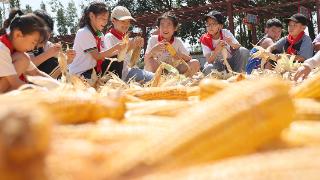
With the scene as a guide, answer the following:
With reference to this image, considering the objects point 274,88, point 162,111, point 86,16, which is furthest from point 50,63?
point 274,88

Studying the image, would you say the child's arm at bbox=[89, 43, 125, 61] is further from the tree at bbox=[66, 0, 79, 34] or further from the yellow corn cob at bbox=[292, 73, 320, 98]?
the tree at bbox=[66, 0, 79, 34]

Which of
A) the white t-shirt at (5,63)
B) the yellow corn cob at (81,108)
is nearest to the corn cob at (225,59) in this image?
the white t-shirt at (5,63)

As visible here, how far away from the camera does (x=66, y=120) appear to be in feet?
4.20

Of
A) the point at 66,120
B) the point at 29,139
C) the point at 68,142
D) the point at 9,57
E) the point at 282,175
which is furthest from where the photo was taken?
the point at 9,57

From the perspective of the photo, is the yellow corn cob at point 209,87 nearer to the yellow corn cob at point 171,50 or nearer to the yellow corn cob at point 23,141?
the yellow corn cob at point 23,141

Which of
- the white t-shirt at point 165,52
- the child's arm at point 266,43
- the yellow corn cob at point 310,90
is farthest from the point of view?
the child's arm at point 266,43

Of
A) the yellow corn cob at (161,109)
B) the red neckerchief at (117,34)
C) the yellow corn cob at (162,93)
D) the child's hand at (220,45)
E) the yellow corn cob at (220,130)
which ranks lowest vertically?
the child's hand at (220,45)

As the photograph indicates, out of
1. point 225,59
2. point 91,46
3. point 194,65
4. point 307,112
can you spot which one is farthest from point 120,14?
point 307,112

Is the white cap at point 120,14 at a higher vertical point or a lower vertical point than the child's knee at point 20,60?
A: higher

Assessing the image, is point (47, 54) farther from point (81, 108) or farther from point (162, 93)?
point (81, 108)

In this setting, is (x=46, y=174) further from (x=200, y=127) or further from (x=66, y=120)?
(x=66, y=120)

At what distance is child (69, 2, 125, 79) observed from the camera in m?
5.64

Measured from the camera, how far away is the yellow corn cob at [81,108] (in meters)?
1.27

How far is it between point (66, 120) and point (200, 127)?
46 cm
